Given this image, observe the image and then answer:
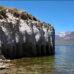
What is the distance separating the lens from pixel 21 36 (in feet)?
153

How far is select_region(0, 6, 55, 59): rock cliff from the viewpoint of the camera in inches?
1658

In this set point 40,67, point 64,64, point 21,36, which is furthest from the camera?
point 21,36

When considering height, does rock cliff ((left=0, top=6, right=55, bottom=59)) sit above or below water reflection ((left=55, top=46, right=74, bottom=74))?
above

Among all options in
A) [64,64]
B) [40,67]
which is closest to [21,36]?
[64,64]

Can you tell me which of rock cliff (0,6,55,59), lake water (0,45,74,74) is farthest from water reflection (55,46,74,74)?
rock cliff (0,6,55,59)

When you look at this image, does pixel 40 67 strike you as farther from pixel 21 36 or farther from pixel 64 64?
pixel 21 36

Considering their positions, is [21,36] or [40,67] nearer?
[40,67]

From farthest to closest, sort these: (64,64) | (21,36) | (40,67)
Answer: (21,36) → (64,64) → (40,67)

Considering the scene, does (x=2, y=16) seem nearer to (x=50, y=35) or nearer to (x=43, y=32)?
(x=43, y=32)

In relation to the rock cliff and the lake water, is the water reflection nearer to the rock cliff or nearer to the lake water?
the lake water

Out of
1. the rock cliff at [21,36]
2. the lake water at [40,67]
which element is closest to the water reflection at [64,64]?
the lake water at [40,67]

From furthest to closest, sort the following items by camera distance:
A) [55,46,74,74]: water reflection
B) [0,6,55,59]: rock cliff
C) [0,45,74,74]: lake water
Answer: [0,6,55,59]: rock cliff < [55,46,74,74]: water reflection < [0,45,74,74]: lake water

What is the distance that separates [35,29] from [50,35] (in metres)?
9.00

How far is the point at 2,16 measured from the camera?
150 feet
